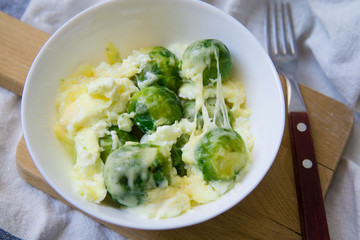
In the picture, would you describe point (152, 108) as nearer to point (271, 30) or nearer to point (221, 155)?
point (221, 155)

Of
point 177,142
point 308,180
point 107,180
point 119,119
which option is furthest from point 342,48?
point 107,180

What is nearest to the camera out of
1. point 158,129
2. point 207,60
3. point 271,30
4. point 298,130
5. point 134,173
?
point 134,173

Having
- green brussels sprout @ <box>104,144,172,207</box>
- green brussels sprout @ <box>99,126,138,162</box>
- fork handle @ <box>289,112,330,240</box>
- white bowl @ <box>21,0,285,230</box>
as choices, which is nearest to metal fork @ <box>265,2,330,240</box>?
fork handle @ <box>289,112,330,240</box>

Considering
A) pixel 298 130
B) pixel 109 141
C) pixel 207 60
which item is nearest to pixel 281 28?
pixel 298 130

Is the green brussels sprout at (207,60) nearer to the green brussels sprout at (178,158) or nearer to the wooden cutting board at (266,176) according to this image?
the green brussels sprout at (178,158)

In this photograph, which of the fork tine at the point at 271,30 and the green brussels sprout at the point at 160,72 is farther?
the fork tine at the point at 271,30

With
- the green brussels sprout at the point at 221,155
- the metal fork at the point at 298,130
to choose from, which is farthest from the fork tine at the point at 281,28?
the green brussels sprout at the point at 221,155

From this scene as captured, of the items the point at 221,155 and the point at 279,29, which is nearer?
the point at 221,155
